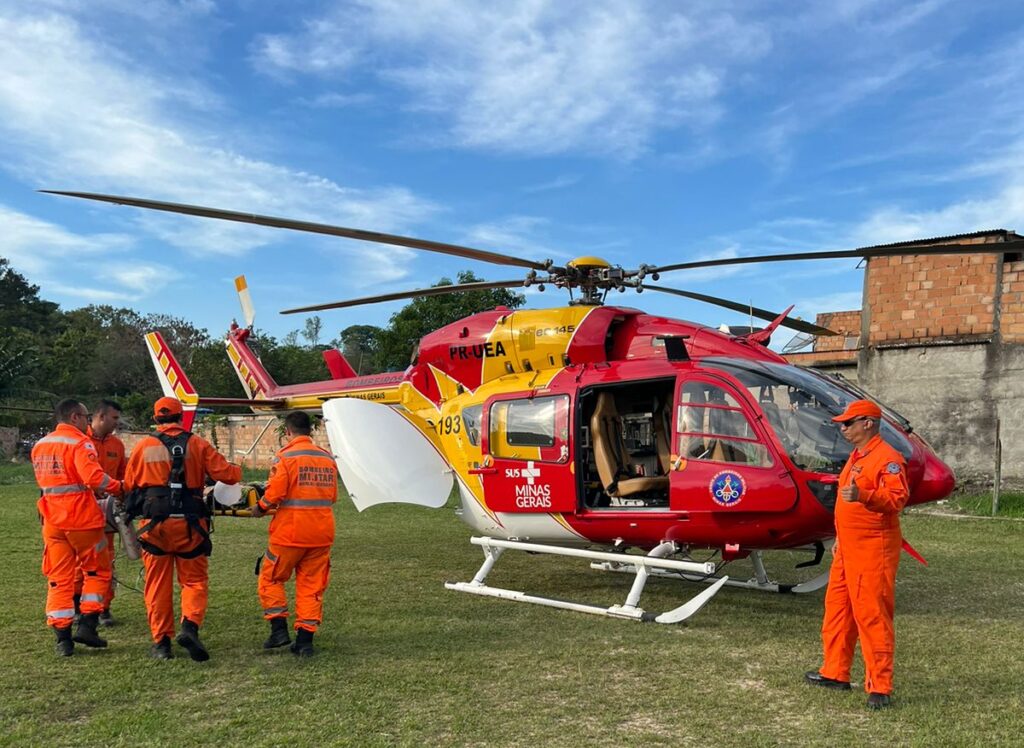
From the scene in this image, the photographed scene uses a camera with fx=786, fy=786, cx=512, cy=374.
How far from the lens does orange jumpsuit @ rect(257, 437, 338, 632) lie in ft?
17.1

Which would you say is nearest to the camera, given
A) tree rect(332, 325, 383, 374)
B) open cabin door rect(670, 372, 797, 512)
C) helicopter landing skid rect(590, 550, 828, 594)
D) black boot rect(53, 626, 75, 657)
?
black boot rect(53, 626, 75, 657)

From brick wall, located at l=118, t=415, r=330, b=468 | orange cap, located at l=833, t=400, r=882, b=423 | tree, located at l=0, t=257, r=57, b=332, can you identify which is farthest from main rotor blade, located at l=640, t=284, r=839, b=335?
tree, located at l=0, t=257, r=57, b=332

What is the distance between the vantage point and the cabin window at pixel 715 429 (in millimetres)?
5949

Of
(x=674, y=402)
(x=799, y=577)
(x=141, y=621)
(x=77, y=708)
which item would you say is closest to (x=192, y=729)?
(x=77, y=708)

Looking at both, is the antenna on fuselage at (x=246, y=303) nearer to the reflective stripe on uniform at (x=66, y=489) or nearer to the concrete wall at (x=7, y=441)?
the reflective stripe on uniform at (x=66, y=489)

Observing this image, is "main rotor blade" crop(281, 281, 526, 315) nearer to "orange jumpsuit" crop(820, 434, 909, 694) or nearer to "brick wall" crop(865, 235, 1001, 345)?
"orange jumpsuit" crop(820, 434, 909, 694)

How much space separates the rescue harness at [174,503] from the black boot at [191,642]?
0.44m

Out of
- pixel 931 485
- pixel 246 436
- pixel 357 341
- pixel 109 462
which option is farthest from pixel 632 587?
pixel 357 341

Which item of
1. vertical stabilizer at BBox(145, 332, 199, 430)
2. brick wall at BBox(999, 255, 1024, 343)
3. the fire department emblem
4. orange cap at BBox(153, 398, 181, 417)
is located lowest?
the fire department emblem

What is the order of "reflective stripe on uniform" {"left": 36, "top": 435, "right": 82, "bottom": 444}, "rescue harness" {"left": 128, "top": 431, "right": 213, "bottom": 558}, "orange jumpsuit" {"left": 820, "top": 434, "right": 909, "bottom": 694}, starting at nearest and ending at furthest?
"orange jumpsuit" {"left": 820, "top": 434, "right": 909, "bottom": 694}
"rescue harness" {"left": 128, "top": 431, "right": 213, "bottom": 558}
"reflective stripe on uniform" {"left": 36, "top": 435, "right": 82, "bottom": 444}

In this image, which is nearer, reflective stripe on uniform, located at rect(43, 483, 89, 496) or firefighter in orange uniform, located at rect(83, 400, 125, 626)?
reflective stripe on uniform, located at rect(43, 483, 89, 496)

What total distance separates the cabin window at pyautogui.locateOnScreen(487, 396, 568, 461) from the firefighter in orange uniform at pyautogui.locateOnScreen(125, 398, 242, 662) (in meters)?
2.89

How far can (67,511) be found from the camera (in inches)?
206

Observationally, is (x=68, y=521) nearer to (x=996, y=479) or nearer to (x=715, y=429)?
(x=715, y=429)
